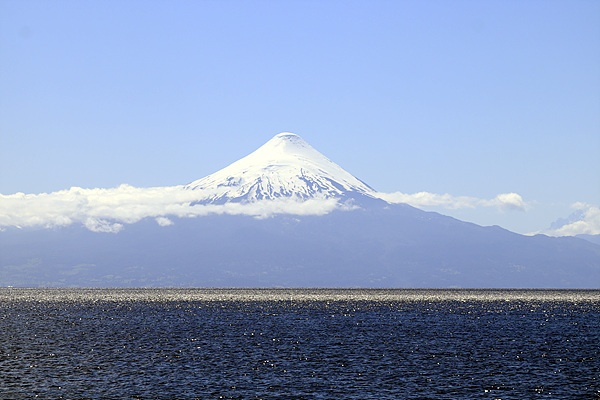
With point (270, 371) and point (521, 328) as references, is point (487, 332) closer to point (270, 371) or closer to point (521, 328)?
point (521, 328)

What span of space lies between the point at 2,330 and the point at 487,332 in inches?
2857

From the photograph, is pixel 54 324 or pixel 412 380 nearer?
pixel 412 380

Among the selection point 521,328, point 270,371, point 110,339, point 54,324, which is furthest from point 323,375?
point 54,324

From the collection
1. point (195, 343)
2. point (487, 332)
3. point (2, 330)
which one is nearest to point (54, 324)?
point (2, 330)

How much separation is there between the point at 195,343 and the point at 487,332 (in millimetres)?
44117

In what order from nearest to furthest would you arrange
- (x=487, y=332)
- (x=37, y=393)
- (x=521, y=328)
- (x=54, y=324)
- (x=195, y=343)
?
(x=37, y=393) → (x=195, y=343) → (x=487, y=332) → (x=521, y=328) → (x=54, y=324)

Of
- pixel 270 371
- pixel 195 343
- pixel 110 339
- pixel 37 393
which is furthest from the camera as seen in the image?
pixel 110 339

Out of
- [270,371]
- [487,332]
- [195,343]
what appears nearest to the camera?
[270,371]

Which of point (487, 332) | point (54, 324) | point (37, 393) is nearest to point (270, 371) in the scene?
point (37, 393)

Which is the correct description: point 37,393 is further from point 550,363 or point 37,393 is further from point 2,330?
point 2,330

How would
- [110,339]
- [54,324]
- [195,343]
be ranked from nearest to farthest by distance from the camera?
[195,343] < [110,339] < [54,324]

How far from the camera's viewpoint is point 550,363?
7788 centimetres

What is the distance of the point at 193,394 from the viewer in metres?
59.5

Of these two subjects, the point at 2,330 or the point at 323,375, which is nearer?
the point at 323,375
